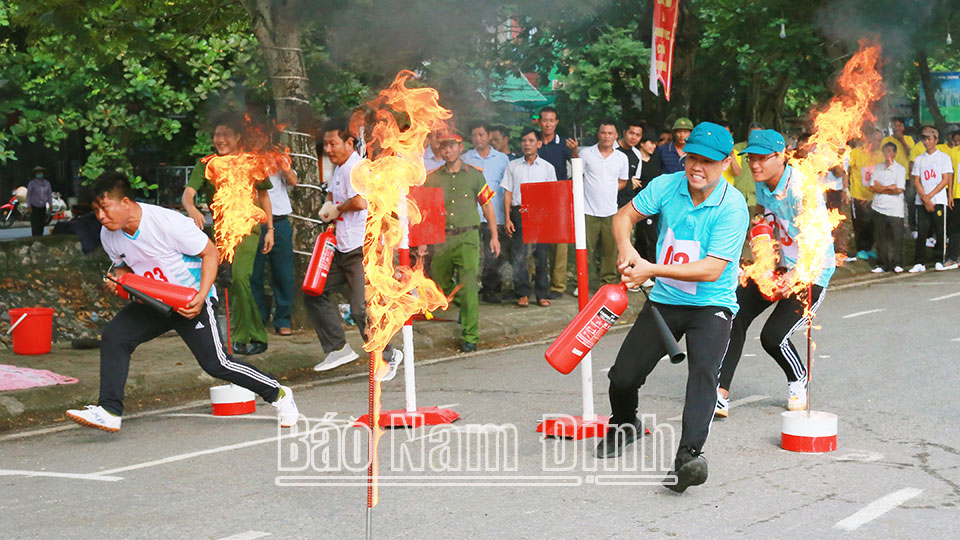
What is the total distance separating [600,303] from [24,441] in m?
3.88

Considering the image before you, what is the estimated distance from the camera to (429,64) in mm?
10883

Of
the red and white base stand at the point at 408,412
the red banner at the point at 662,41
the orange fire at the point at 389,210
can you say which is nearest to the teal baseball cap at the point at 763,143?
the orange fire at the point at 389,210

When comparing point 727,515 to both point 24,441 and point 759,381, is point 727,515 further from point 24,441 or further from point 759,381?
point 24,441

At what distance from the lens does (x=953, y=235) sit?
17219 millimetres

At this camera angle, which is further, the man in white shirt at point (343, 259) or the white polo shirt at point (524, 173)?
the white polo shirt at point (524, 173)

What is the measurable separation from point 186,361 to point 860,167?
11.0 m

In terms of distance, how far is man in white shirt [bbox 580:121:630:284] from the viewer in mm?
13039

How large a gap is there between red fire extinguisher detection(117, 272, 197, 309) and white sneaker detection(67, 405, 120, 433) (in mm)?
739

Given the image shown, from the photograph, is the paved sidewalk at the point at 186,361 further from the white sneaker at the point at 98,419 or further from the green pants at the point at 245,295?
the white sneaker at the point at 98,419

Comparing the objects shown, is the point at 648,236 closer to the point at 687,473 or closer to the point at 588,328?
the point at 588,328

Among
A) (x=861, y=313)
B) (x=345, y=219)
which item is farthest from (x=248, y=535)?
(x=861, y=313)

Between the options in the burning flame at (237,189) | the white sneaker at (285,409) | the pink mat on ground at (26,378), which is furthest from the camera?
the burning flame at (237,189)

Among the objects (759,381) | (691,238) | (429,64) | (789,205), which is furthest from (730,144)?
(429,64)

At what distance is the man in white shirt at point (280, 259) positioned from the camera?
10680mm
